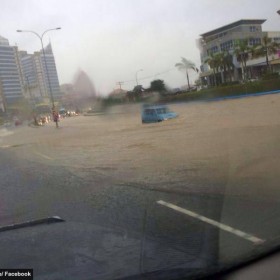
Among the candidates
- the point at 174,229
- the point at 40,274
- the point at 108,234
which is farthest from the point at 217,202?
the point at 40,274

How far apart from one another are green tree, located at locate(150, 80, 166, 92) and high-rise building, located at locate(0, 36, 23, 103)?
3189 millimetres

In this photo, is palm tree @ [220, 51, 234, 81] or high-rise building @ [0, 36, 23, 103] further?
palm tree @ [220, 51, 234, 81]

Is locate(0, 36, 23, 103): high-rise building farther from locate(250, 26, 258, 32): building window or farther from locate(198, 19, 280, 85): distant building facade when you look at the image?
locate(250, 26, 258, 32): building window

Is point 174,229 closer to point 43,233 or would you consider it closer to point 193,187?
point 43,233

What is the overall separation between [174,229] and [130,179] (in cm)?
500

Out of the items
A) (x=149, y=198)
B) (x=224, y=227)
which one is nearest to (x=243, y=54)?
(x=149, y=198)

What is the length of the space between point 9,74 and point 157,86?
364 centimetres

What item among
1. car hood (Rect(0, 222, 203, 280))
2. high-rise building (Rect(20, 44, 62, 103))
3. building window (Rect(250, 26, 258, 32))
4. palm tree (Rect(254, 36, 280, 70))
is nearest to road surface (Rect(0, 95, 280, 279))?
car hood (Rect(0, 222, 203, 280))

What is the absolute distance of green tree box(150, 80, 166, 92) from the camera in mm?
10595

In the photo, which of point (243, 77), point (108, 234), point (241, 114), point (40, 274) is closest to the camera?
point (40, 274)

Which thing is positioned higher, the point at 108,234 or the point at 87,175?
the point at 108,234

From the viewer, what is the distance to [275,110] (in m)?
23.2

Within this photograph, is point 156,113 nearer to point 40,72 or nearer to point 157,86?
point 40,72

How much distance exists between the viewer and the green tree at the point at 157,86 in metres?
10.6
